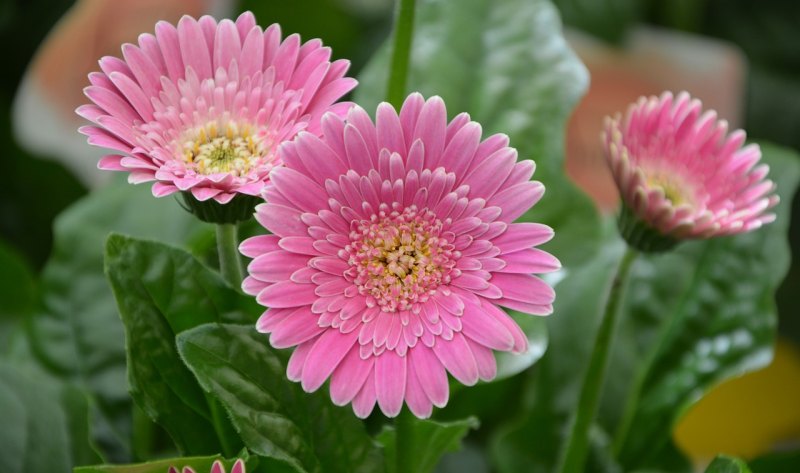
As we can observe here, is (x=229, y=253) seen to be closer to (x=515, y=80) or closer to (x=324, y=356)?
(x=324, y=356)

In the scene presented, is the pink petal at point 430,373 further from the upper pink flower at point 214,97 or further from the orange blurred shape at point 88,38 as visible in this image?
the orange blurred shape at point 88,38

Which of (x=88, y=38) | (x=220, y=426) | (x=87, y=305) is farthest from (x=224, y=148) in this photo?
(x=88, y=38)

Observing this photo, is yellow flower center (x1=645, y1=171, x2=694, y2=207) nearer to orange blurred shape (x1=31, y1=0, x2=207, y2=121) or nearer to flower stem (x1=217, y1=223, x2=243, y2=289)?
flower stem (x1=217, y1=223, x2=243, y2=289)

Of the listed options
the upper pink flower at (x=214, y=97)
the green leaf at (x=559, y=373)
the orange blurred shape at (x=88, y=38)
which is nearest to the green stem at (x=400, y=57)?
the upper pink flower at (x=214, y=97)

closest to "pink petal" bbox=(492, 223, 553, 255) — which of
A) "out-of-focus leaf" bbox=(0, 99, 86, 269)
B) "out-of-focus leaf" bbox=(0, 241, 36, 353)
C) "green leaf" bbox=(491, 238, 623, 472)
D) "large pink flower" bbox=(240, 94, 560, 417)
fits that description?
"large pink flower" bbox=(240, 94, 560, 417)

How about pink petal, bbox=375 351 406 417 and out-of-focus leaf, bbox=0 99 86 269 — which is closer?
pink petal, bbox=375 351 406 417
